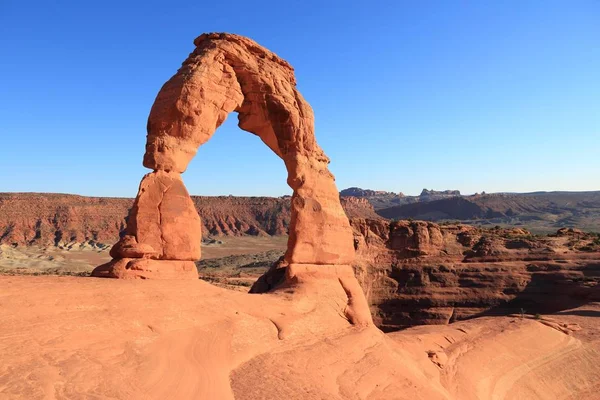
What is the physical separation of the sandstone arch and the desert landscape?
0.12 ft

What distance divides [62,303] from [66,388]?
1.80 meters

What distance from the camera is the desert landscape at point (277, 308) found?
6.17 metres

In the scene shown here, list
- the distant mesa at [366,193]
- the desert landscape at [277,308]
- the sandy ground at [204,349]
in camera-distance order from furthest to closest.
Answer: the distant mesa at [366,193]
the desert landscape at [277,308]
the sandy ground at [204,349]

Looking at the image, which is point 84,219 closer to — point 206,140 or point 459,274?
point 459,274

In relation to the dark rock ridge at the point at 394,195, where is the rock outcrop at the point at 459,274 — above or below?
below

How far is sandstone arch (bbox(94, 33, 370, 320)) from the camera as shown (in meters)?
9.45

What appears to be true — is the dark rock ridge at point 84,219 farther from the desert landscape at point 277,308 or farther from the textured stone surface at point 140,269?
the textured stone surface at point 140,269

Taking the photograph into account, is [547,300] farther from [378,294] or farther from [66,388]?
[66,388]

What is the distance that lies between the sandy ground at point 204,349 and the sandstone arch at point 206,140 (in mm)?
945

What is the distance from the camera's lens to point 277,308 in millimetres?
9469

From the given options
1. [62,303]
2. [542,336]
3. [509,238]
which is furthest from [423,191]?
[62,303]

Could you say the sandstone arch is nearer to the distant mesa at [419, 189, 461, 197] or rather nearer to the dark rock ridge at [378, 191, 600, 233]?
the dark rock ridge at [378, 191, 600, 233]

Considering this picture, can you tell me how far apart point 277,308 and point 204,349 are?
2513mm

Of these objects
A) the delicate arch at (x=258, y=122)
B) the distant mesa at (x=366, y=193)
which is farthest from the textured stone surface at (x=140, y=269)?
the distant mesa at (x=366, y=193)
